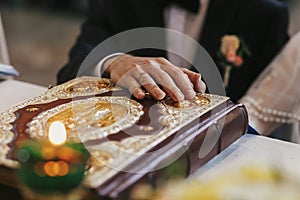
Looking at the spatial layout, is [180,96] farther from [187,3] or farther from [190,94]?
[187,3]

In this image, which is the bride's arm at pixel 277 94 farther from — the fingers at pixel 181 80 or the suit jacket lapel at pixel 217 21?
the fingers at pixel 181 80

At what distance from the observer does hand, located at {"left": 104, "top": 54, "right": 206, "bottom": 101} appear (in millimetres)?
710

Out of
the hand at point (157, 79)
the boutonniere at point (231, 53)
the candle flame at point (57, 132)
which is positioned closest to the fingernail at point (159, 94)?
the hand at point (157, 79)

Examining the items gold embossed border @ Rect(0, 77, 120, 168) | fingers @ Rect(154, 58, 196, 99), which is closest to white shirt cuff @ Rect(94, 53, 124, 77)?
gold embossed border @ Rect(0, 77, 120, 168)

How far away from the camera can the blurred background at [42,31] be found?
2504mm

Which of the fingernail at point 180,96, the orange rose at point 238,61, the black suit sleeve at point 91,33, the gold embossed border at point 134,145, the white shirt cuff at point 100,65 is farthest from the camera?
the orange rose at point 238,61

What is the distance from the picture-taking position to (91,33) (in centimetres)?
115

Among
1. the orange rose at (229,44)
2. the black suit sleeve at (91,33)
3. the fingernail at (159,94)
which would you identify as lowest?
the orange rose at (229,44)

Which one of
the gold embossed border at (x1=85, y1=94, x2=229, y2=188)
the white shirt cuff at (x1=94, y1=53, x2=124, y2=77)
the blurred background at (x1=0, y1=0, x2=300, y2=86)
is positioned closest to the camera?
the gold embossed border at (x1=85, y1=94, x2=229, y2=188)

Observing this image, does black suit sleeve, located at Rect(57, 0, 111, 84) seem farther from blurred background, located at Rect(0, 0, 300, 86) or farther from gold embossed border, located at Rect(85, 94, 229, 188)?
blurred background, located at Rect(0, 0, 300, 86)

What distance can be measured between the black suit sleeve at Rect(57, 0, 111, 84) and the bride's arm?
1.05 feet

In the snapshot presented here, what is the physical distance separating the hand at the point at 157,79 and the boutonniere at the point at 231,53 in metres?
0.38

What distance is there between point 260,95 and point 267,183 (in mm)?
617

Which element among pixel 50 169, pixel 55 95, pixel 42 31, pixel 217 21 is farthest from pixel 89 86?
pixel 42 31
